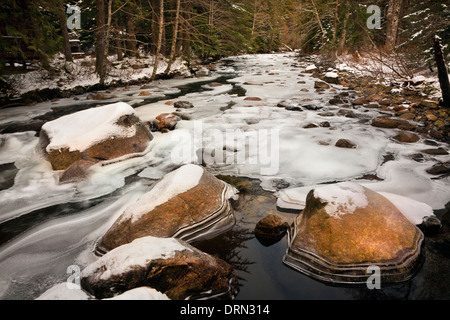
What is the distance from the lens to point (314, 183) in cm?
347

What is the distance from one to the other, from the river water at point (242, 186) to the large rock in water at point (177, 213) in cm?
19

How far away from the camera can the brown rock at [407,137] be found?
454cm

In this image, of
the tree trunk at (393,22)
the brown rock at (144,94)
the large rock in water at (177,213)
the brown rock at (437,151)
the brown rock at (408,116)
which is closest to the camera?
the large rock in water at (177,213)

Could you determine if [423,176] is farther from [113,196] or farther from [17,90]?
[17,90]

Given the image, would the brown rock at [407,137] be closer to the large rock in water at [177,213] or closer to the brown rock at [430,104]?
the brown rock at [430,104]

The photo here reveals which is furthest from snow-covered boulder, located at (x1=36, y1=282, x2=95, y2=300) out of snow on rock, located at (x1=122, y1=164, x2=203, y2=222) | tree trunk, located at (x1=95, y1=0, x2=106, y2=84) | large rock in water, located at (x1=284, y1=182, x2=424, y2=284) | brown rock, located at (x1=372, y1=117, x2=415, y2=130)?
tree trunk, located at (x1=95, y1=0, x2=106, y2=84)

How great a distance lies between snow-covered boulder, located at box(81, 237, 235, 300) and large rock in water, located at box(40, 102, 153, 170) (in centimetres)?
276

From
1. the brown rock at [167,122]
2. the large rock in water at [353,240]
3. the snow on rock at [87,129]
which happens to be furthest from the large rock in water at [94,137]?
the large rock in water at [353,240]

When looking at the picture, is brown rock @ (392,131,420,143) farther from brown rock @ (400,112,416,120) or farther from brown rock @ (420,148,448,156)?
brown rock @ (400,112,416,120)

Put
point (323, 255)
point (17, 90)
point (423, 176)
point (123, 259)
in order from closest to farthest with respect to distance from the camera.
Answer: point (123, 259), point (323, 255), point (423, 176), point (17, 90)

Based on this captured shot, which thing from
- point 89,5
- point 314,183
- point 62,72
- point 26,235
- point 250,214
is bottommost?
point 26,235

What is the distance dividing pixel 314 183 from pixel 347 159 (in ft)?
3.47

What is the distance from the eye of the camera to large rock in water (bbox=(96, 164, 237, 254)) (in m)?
2.40

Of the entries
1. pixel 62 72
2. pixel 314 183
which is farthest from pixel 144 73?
pixel 314 183
